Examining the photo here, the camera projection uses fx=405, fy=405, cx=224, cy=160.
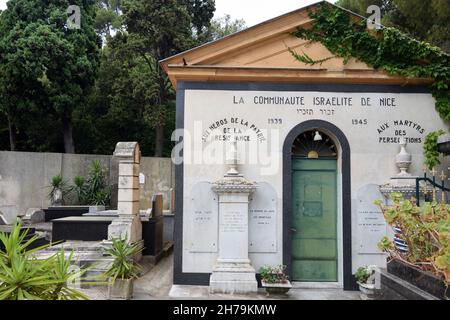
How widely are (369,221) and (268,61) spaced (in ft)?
14.0

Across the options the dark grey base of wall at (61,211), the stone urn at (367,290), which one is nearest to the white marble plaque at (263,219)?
the stone urn at (367,290)

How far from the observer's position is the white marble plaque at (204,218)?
28.7ft

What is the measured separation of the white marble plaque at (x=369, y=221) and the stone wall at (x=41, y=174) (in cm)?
1207

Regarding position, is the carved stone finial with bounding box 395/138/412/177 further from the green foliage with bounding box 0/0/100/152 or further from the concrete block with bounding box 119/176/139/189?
the green foliage with bounding box 0/0/100/152

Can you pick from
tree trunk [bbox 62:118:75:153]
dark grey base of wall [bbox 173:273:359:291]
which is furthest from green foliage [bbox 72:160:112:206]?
dark grey base of wall [bbox 173:273:359:291]

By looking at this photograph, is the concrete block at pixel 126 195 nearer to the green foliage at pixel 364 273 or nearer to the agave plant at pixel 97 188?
the green foliage at pixel 364 273

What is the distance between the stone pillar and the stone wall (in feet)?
27.0

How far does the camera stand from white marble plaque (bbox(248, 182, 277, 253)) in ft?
28.8

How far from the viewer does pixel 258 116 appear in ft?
29.8

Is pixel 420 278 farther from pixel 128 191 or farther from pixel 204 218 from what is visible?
pixel 128 191

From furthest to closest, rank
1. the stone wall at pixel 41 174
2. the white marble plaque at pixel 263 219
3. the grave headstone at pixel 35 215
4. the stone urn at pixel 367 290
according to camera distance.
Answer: the stone wall at pixel 41 174
the grave headstone at pixel 35 215
the white marble plaque at pixel 263 219
the stone urn at pixel 367 290

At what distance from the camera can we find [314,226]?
29.8ft

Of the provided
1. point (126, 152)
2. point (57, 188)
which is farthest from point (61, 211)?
point (126, 152)

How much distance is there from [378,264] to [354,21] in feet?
18.1
